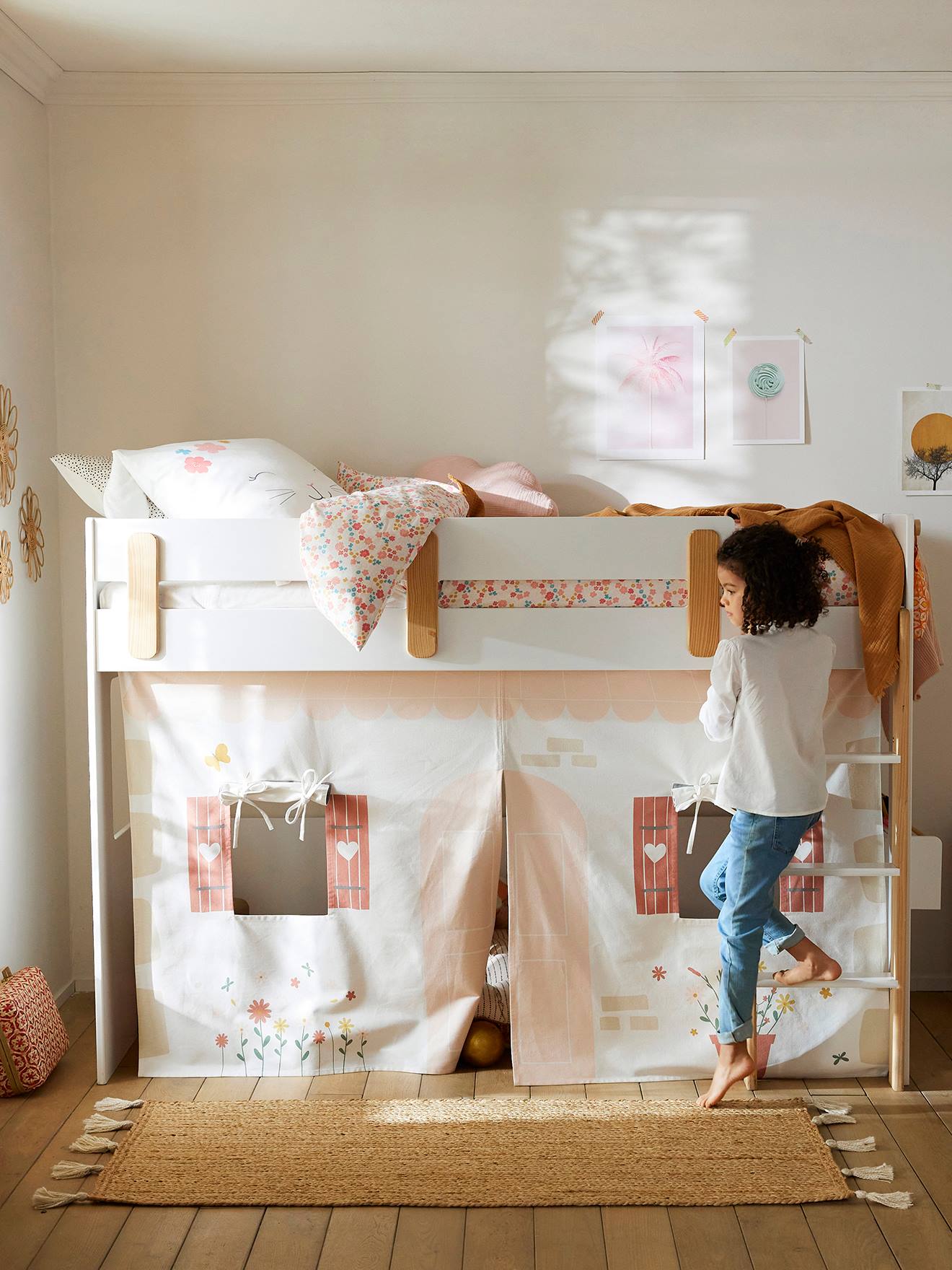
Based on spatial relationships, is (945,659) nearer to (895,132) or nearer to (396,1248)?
(895,132)

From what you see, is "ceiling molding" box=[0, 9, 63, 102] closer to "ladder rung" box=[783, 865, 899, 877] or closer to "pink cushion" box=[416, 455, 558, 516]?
"pink cushion" box=[416, 455, 558, 516]

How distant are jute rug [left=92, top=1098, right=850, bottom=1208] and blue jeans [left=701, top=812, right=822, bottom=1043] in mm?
240

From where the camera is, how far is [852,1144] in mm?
2240

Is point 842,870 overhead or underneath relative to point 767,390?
underneath

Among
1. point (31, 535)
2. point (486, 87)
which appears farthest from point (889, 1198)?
point (486, 87)

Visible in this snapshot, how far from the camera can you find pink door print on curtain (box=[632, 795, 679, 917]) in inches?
99.2

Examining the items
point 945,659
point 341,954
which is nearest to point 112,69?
point 341,954

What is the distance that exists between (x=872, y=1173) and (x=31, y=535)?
2555mm

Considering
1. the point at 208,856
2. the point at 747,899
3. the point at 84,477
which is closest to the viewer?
the point at 747,899

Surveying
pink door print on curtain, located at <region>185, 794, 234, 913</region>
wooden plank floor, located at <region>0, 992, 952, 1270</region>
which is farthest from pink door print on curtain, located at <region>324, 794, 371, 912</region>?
wooden plank floor, located at <region>0, 992, 952, 1270</region>

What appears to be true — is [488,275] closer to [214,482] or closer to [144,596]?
[214,482]

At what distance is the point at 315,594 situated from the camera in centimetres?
227

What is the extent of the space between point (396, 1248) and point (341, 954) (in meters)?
0.74

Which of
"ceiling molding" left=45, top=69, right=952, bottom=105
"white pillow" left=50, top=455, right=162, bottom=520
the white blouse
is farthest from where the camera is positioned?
"ceiling molding" left=45, top=69, right=952, bottom=105
